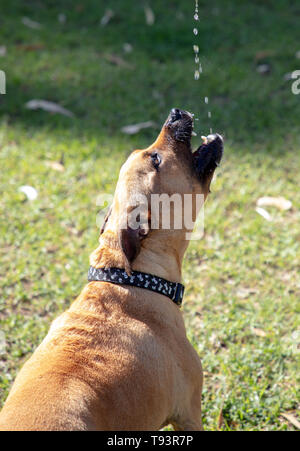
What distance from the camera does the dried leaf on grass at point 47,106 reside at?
22.5ft

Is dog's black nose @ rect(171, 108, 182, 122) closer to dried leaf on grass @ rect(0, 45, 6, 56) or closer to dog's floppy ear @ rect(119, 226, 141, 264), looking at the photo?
dog's floppy ear @ rect(119, 226, 141, 264)

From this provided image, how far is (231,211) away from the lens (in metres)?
5.28

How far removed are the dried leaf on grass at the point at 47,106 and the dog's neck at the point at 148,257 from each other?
12.8 ft

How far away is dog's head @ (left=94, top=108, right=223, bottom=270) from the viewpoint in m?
3.21

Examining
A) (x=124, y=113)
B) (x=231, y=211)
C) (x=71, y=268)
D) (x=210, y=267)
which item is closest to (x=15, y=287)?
(x=71, y=268)

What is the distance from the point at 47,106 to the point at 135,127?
4.36 ft

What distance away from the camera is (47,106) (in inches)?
273

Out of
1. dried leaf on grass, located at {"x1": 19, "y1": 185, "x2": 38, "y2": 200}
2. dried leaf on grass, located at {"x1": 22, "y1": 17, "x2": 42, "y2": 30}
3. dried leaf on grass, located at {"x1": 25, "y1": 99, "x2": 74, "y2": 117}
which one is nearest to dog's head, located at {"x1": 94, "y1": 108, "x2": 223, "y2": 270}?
dried leaf on grass, located at {"x1": 19, "y1": 185, "x2": 38, "y2": 200}

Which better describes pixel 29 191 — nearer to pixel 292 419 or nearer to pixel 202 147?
pixel 202 147

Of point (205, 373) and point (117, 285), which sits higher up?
point (117, 285)

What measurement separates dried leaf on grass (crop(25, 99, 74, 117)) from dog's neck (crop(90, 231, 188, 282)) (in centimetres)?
390

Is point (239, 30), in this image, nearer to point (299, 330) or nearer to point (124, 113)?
point (124, 113)

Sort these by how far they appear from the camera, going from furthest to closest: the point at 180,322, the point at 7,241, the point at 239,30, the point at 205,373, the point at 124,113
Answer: the point at 239,30
the point at 124,113
the point at 7,241
the point at 205,373
the point at 180,322
